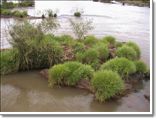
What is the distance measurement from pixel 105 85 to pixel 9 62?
309cm

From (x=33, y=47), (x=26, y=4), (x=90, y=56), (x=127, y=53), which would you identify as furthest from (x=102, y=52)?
(x=26, y=4)

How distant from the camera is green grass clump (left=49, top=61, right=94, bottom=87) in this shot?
6.48 m

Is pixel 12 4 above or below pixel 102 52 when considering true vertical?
above

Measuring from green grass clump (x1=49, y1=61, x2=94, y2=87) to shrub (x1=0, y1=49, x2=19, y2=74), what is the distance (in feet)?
4.54

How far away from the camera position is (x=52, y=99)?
6.01m

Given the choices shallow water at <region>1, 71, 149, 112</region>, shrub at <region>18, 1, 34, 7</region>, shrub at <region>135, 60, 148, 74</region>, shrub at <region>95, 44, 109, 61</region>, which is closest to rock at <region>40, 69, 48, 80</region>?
shallow water at <region>1, 71, 149, 112</region>

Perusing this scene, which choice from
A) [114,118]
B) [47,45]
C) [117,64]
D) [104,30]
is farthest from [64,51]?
[104,30]

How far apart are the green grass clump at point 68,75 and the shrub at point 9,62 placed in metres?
1.38

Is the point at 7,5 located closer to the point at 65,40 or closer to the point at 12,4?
the point at 12,4

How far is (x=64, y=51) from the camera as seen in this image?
326 inches

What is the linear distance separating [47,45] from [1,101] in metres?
2.44

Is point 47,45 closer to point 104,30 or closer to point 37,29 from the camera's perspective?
point 37,29

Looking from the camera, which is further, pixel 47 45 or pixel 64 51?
pixel 64 51

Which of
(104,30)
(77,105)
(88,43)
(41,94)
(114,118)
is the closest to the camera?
(114,118)
